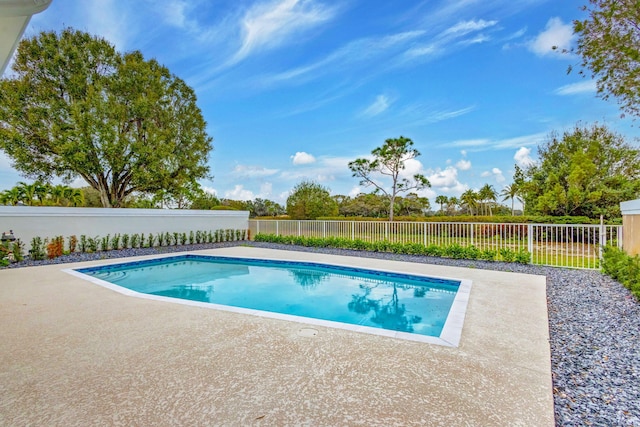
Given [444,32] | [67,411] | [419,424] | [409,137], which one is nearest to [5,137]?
[67,411]

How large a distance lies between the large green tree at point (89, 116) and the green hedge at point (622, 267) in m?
16.5

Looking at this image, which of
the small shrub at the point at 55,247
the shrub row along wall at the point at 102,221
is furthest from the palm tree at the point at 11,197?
the small shrub at the point at 55,247

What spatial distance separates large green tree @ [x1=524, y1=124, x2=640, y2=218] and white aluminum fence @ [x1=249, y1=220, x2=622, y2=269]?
680 cm

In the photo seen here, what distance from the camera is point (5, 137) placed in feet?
44.1

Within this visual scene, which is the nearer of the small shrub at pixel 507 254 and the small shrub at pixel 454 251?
the small shrub at pixel 507 254

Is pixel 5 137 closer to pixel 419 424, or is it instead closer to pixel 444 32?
pixel 444 32

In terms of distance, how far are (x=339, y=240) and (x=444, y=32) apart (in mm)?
8025

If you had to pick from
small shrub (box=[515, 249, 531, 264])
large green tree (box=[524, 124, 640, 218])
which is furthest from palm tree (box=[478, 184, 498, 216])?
small shrub (box=[515, 249, 531, 264])

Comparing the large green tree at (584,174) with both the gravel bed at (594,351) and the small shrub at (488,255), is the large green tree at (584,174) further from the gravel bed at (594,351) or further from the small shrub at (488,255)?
the gravel bed at (594,351)

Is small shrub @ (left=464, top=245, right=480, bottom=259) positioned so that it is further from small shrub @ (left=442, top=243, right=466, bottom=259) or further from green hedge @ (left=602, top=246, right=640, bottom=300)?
green hedge @ (left=602, top=246, right=640, bottom=300)

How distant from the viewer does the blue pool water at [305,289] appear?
18.1ft

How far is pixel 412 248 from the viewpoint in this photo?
10891 millimetres

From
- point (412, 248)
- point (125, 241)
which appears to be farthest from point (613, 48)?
point (125, 241)

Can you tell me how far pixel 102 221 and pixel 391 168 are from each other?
16.3m
